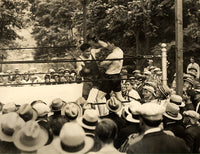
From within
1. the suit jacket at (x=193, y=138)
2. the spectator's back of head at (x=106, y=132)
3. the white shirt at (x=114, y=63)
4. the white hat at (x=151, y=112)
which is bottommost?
the suit jacket at (x=193, y=138)

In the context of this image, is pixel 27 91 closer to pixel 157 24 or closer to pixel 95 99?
pixel 95 99

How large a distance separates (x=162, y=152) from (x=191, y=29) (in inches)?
425

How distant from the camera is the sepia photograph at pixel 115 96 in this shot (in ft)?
7.70

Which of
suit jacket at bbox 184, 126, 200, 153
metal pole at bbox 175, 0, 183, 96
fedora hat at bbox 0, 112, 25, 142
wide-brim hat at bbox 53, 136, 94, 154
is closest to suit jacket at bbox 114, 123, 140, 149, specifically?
suit jacket at bbox 184, 126, 200, 153

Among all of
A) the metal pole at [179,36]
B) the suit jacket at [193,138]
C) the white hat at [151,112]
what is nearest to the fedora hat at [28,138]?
the white hat at [151,112]

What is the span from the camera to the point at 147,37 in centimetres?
1392

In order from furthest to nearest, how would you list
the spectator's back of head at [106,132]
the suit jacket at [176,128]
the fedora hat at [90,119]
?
1. the suit jacket at [176,128]
2. the fedora hat at [90,119]
3. the spectator's back of head at [106,132]

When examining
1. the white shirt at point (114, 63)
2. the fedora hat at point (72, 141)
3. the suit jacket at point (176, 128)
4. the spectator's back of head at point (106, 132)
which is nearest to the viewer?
the fedora hat at point (72, 141)

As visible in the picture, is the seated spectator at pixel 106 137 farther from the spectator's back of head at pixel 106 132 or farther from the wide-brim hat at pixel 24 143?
the wide-brim hat at pixel 24 143

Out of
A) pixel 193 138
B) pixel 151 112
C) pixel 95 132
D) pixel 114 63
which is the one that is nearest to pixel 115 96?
pixel 114 63

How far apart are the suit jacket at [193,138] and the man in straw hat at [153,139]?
2.47ft

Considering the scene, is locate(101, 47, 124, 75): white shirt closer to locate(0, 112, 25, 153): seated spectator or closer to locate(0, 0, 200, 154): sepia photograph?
locate(0, 0, 200, 154): sepia photograph

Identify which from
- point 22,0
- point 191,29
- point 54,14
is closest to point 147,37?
point 191,29

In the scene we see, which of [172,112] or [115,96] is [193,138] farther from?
[115,96]
